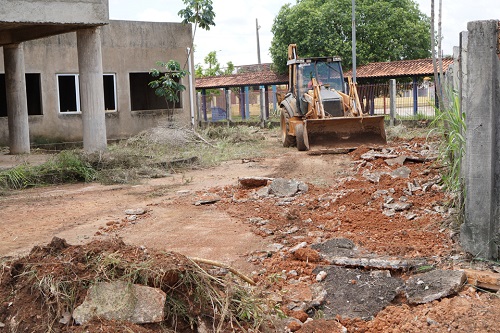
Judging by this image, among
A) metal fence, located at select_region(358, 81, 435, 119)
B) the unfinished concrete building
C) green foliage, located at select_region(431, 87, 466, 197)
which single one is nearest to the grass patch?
the unfinished concrete building

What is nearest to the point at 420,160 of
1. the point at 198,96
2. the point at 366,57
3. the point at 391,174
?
the point at 391,174

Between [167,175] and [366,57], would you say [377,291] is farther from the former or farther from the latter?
[366,57]

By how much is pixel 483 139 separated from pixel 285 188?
5.12m

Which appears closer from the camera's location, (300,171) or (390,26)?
(300,171)

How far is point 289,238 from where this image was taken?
7.95 meters

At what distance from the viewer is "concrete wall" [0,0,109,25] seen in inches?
500

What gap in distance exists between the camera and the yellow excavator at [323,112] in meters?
17.2

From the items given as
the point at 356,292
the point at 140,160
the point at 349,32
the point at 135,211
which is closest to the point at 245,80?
the point at 349,32

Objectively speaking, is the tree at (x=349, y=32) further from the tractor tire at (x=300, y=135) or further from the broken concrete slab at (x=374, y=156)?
the broken concrete slab at (x=374, y=156)

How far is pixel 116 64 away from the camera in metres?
22.6

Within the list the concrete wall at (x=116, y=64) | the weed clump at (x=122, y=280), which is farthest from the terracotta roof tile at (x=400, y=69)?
the weed clump at (x=122, y=280)

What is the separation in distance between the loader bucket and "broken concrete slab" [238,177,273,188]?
18.4 ft

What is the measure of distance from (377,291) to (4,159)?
44.0ft

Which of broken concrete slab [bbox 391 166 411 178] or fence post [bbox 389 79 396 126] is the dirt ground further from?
fence post [bbox 389 79 396 126]
